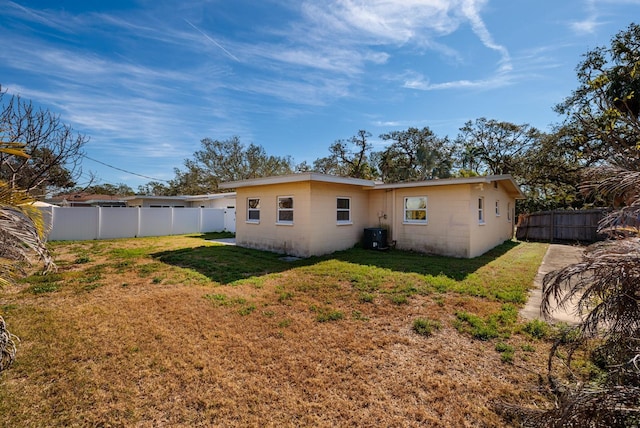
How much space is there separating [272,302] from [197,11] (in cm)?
779

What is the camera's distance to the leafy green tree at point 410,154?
25.1 m

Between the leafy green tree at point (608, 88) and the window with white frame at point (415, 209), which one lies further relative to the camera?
the window with white frame at point (415, 209)

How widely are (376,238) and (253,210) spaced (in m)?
5.31

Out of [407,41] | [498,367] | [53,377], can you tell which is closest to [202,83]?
[407,41]

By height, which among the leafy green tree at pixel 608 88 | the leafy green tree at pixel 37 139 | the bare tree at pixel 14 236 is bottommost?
the bare tree at pixel 14 236

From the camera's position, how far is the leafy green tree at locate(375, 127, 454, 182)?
82.4 ft

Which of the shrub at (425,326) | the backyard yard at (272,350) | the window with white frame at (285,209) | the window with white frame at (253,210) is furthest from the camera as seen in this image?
the window with white frame at (253,210)

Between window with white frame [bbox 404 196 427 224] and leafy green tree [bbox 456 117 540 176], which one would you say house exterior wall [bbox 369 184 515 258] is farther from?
leafy green tree [bbox 456 117 540 176]

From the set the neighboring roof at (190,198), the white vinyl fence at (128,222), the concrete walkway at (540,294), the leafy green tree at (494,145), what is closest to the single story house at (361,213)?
the concrete walkway at (540,294)

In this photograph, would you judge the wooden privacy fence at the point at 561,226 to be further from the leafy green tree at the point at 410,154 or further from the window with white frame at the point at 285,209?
the window with white frame at the point at 285,209

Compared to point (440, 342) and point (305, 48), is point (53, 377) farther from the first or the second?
point (305, 48)

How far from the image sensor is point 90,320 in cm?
479

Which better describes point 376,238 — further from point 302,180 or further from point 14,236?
point 14,236

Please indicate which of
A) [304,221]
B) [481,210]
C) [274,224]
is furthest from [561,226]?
[274,224]
